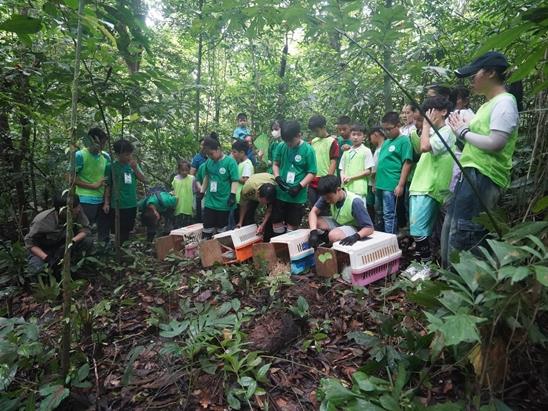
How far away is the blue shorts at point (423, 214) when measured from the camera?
3.78m

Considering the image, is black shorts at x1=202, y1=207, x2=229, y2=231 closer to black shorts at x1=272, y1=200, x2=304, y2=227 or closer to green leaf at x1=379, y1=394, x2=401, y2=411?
black shorts at x1=272, y1=200, x2=304, y2=227

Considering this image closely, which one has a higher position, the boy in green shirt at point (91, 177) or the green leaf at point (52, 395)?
the boy in green shirt at point (91, 177)

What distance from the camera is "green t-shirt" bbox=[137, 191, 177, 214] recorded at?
645 centimetres

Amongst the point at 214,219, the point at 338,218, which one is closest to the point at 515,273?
the point at 338,218

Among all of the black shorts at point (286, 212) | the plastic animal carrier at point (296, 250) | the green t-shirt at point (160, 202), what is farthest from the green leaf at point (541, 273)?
the green t-shirt at point (160, 202)

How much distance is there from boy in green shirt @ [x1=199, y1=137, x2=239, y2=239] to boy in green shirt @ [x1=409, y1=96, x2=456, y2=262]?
2.90m

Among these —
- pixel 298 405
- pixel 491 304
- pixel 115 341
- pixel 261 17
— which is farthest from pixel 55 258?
pixel 491 304

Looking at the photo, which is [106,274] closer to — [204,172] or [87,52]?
[204,172]

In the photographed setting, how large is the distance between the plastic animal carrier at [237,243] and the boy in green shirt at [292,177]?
0.44 meters

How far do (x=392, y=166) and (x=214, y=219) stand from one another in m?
2.91

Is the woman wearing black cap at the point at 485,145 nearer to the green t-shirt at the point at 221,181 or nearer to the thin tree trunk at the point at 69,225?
the thin tree trunk at the point at 69,225

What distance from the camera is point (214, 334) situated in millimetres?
2656

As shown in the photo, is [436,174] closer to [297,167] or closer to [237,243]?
[297,167]

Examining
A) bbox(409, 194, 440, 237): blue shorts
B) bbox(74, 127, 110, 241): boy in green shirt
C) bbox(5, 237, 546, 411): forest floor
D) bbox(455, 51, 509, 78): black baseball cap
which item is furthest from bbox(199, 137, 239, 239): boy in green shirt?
bbox(455, 51, 509, 78): black baseball cap
